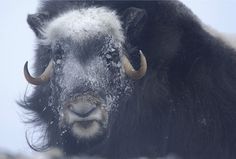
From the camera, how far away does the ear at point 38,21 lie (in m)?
4.45

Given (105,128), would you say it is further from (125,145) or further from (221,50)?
(221,50)

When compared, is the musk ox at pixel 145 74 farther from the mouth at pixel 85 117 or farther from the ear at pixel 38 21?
the mouth at pixel 85 117

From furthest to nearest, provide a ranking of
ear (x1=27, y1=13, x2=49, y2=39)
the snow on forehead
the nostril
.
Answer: ear (x1=27, y1=13, x2=49, y2=39), the snow on forehead, the nostril

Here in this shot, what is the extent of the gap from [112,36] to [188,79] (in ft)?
2.19

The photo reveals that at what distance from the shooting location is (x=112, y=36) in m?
4.14

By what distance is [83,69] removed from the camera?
392cm

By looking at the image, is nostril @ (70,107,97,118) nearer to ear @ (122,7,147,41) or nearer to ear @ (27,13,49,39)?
ear @ (122,7,147,41)

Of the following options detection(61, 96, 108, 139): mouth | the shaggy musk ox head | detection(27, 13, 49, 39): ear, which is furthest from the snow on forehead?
detection(61, 96, 108, 139): mouth

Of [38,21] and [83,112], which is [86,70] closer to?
[83,112]

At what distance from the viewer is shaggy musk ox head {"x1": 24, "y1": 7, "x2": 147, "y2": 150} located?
3781 millimetres

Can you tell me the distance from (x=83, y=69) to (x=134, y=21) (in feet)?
1.96

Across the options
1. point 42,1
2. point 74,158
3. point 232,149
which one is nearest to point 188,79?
point 232,149

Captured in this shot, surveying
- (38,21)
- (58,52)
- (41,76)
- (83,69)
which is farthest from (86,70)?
(38,21)

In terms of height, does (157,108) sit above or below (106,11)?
Result: below
